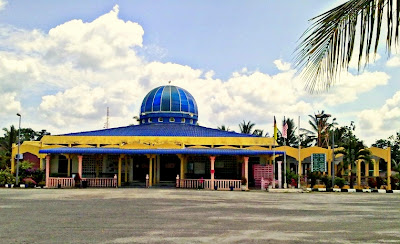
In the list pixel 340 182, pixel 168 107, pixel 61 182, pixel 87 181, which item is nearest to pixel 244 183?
pixel 340 182

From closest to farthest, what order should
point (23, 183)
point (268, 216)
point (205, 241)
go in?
1. point (205, 241)
2. point (268, 216)
3. point (23, 183)

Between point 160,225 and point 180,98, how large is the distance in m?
29.4

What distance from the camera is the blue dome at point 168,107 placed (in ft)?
129

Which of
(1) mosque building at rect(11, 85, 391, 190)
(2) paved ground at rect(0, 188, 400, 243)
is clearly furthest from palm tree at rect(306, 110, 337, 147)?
(2) paved ground at rect(0, 188, 400, 243)

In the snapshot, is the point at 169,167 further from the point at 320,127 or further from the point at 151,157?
the point at 320,127

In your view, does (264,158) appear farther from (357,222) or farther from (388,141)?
(388,141)

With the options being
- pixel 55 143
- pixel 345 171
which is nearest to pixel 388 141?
pixel 345 171

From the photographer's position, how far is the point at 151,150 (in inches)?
1186

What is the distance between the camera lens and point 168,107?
129ft

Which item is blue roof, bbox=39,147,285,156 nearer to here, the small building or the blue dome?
the small building

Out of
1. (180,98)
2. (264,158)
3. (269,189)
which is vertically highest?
(180,98)

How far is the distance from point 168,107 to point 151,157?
31.5 ft

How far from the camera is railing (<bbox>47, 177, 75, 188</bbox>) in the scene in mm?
30097

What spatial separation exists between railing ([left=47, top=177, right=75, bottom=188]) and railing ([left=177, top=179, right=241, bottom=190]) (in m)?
7.54
